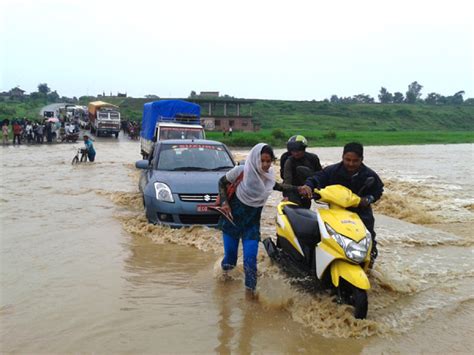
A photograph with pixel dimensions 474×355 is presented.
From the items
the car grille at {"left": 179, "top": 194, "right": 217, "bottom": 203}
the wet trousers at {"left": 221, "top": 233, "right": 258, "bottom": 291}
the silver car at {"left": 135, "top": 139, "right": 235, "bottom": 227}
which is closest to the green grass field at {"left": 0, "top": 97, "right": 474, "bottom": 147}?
the silver car at {"left": 135, "top": 139, "right": 235, "bottom": 227}

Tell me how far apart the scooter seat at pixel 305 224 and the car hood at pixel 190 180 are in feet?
7.74

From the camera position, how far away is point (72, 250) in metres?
6.61

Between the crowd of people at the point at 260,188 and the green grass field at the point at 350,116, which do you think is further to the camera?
the green grass field at the point at 350,116

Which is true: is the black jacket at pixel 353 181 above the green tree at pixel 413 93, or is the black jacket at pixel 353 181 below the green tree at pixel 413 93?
below

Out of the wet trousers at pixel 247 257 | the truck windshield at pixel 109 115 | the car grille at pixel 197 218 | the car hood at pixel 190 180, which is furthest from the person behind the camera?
the truck windshield at pixel 109 115

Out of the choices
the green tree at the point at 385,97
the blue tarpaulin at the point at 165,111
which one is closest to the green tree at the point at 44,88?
the green tree at the point at 385,97

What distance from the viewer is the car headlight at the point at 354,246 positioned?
12.4 ft

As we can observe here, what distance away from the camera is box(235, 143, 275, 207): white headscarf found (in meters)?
4.38

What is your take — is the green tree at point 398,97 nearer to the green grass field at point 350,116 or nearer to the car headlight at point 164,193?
the green grass field at point 350,116

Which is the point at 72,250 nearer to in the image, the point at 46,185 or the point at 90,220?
the point at 90,220

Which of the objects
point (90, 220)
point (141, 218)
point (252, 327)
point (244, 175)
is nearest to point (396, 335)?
point (252, 327)

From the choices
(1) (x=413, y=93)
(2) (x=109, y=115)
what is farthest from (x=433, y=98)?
(2) (x=109, y=115)

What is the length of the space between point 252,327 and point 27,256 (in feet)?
12.1

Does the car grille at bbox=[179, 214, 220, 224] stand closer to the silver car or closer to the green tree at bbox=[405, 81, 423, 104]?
the silver car
